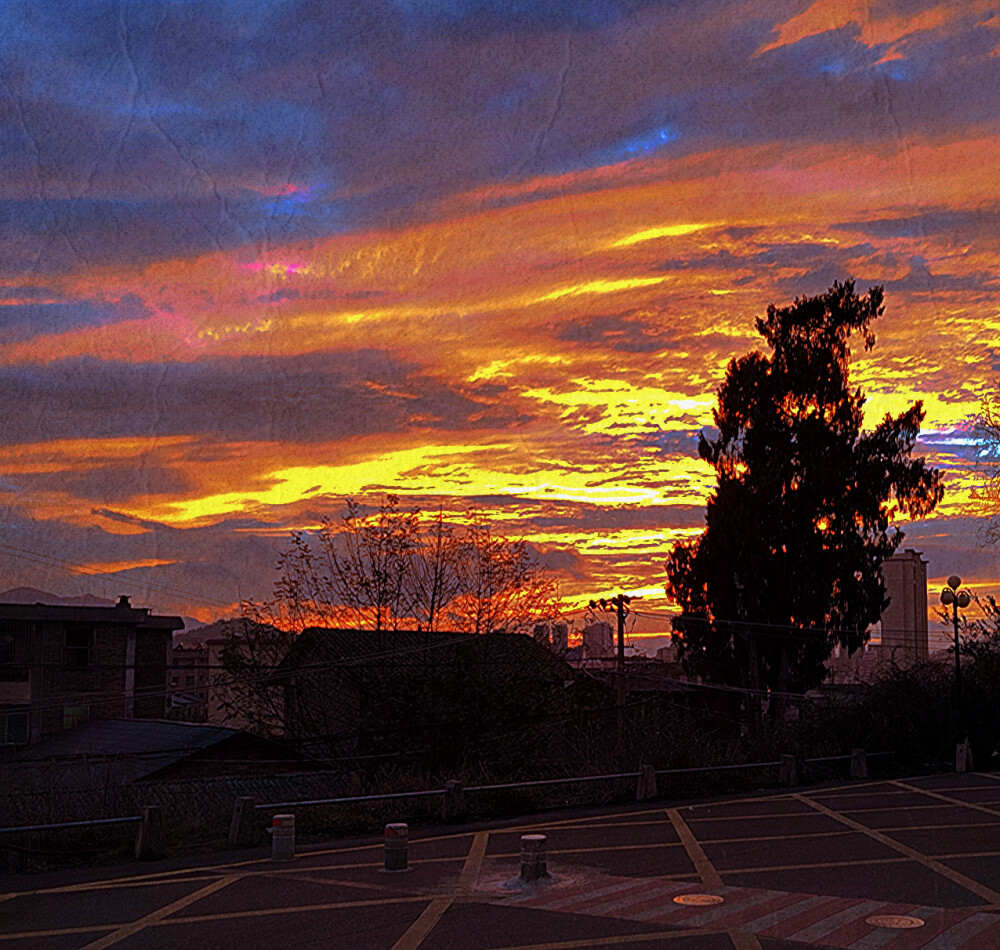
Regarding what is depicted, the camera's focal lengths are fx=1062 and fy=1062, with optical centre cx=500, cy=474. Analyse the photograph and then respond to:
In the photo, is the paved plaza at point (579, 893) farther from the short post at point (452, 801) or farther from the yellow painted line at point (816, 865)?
the short post at point (452, 801)

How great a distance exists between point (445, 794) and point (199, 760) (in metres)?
15.8

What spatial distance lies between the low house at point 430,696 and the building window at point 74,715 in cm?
1652

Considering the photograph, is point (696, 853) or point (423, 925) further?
point (696, 853)

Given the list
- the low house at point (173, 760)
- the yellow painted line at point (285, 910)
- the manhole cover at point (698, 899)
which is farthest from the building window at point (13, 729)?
the manhole cover at point (698, 899)

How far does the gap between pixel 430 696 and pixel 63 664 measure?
1895 cm

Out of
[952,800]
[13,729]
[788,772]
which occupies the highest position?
[788,772]

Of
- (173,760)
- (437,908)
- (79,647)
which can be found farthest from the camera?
(79,647)


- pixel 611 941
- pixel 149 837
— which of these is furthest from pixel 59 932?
pixel 611 941

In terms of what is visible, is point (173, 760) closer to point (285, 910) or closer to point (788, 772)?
point (788, 772)

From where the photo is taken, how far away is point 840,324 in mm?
44156

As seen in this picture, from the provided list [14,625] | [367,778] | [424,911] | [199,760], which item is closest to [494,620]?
[367,778]

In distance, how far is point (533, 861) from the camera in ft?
41.9

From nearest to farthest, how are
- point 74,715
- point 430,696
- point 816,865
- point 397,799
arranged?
1. point 816,865
2. point 397,799
3. point 430,696
4. point 74,715

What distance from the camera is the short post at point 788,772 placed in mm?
23609
